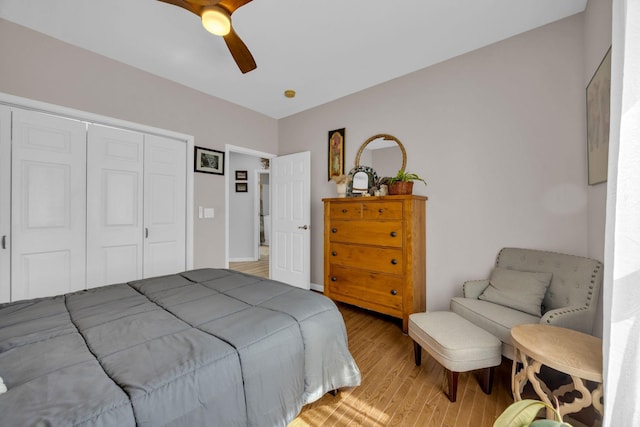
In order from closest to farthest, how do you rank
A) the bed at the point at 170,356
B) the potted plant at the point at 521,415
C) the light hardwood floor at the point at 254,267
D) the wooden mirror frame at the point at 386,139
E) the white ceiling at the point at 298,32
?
the potted plant at the point at 521,415
the bed at the point at 170,356
the white ceiling at the point at 298,32
the wooden mirror frame at the point at 386,139
the light hardwood floor at the point at 254,267

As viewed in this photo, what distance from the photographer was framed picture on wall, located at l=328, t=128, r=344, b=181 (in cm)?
356

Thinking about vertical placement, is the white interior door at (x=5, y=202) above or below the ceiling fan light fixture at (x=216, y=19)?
below

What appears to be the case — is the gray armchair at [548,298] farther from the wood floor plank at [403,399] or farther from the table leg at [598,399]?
the table leg at [598,399]

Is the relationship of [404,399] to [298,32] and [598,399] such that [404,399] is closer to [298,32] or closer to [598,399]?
[598,399]

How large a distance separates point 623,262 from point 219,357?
148 centimetres

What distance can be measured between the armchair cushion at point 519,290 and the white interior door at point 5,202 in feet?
12.9

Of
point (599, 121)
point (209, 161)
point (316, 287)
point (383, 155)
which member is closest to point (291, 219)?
point (316, 287)

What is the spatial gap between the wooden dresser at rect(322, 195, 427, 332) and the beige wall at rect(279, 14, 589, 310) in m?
0.33

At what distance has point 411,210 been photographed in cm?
245

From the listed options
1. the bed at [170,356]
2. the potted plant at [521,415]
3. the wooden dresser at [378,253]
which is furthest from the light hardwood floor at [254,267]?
the potted plant at [521,415]

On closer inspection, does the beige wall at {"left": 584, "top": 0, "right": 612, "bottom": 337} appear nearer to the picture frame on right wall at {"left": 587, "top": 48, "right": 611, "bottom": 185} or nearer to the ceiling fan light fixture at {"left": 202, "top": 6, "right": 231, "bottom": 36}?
the picture frame on right wall at {"left": 587, "top": 48, "right": 611, "bottom": 185}

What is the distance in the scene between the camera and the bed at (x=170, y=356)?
78cm

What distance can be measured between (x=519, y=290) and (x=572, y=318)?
14.5 inches

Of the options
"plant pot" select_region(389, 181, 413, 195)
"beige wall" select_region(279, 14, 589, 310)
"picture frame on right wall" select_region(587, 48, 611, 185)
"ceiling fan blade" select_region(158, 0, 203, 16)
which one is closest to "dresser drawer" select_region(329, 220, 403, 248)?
"plant pot" select_region(389, 181, 413, 195)
